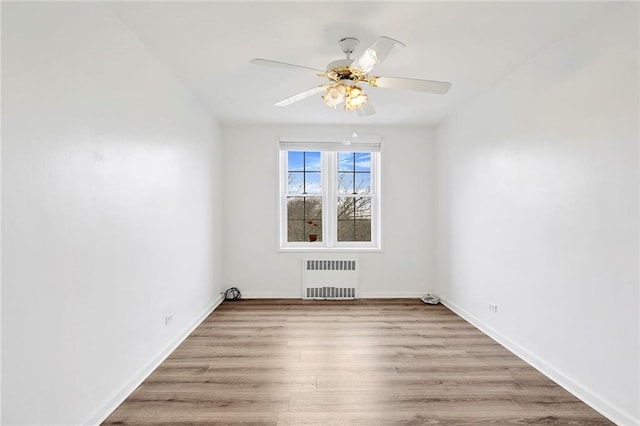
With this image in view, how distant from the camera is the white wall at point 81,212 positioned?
1.43m

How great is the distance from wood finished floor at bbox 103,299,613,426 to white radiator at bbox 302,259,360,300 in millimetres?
1059

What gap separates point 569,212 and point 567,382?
114cm

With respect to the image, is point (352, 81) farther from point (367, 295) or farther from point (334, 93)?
point (367, 295)

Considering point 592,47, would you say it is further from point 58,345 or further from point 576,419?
point 58,345

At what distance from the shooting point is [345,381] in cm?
242

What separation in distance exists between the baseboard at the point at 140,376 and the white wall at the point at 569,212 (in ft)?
9.50

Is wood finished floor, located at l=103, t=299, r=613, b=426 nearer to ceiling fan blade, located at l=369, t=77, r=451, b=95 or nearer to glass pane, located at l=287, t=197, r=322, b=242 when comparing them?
glass pane, located at l=287, t=197, r=322, b=242

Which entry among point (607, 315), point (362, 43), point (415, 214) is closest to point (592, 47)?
point (362, 43)

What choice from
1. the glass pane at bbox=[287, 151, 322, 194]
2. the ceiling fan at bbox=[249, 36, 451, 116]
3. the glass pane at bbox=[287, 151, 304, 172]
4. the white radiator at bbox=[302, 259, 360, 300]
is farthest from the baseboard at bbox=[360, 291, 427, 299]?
the ceiling fan at bbox=[249, 36, 451, 116]

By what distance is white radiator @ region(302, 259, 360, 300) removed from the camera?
477cm

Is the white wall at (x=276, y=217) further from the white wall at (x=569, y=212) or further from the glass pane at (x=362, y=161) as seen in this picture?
the white wall at (x=569, y=212)

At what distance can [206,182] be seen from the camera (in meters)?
4.01

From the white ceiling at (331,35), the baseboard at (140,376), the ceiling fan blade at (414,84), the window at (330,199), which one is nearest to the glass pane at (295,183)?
the window at (330,199)

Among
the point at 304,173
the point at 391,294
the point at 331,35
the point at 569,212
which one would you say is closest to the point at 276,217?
the point at 304,173
